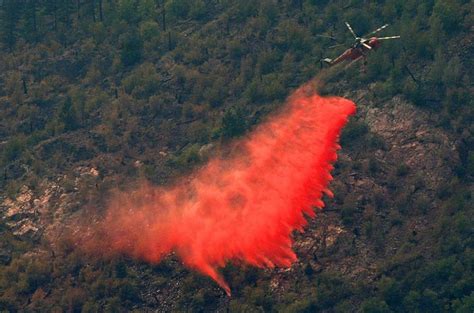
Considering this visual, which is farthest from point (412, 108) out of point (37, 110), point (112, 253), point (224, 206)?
point (37, 110)

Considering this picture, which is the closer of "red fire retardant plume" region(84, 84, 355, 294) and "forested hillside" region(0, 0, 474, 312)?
"forested hillside" region(0, 0, 474, 312)

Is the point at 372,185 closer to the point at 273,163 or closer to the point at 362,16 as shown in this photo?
the point at 273,163

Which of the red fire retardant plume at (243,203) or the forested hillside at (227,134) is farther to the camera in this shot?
the red fire retardant plume at (243,203)

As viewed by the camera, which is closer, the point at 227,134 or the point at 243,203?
the point at 243,203

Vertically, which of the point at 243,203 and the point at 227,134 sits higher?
the point at 227,134
